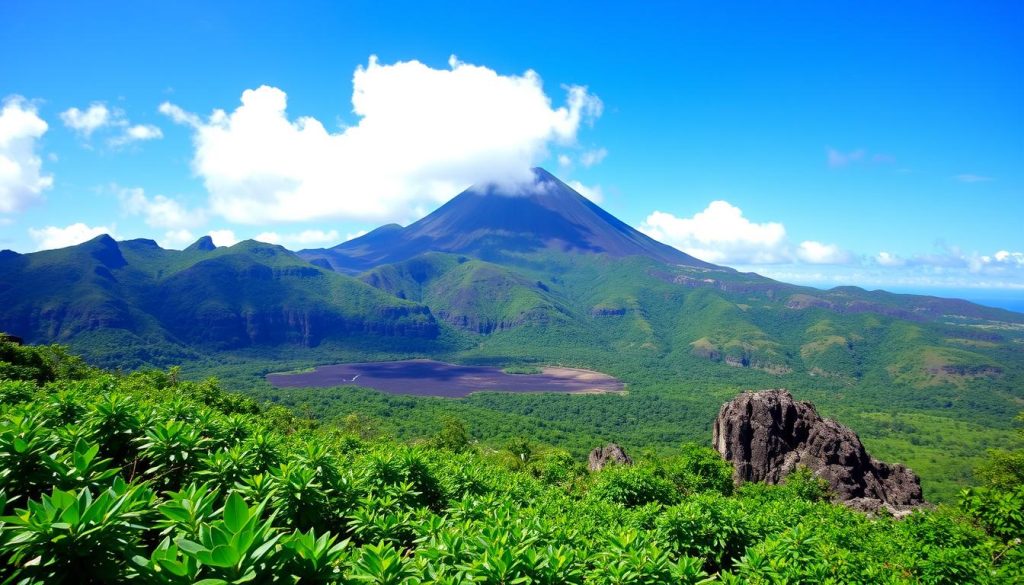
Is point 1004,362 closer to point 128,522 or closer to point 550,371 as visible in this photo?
point 550,371

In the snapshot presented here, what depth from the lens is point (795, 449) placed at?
4850cm

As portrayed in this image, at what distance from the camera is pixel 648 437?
105 metres

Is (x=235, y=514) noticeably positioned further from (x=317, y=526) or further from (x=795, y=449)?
(x=795, y=449)

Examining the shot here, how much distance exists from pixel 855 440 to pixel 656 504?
47.5 m

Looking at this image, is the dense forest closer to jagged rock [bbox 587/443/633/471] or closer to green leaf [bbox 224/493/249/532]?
green leaf [bbox 224/493/249/532]

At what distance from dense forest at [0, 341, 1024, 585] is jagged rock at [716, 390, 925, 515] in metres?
34.0

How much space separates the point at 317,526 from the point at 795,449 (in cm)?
5581

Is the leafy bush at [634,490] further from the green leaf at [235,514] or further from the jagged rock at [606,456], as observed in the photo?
the jagged rock at [606,456]

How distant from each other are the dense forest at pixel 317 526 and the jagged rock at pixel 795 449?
34027mm

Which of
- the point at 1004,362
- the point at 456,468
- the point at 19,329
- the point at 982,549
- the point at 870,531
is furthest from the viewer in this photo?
the point at 1004,362

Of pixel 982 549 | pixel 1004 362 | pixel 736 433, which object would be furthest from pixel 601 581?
pixel 1004 362

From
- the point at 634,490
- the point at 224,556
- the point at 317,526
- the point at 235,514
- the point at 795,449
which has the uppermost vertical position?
the point at 235,514

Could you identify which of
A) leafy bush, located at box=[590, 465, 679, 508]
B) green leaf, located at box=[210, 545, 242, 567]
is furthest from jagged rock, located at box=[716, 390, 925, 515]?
green leaf, located at box=[210, 545, 242, 567]

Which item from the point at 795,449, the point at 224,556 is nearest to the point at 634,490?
the point at 224,556
